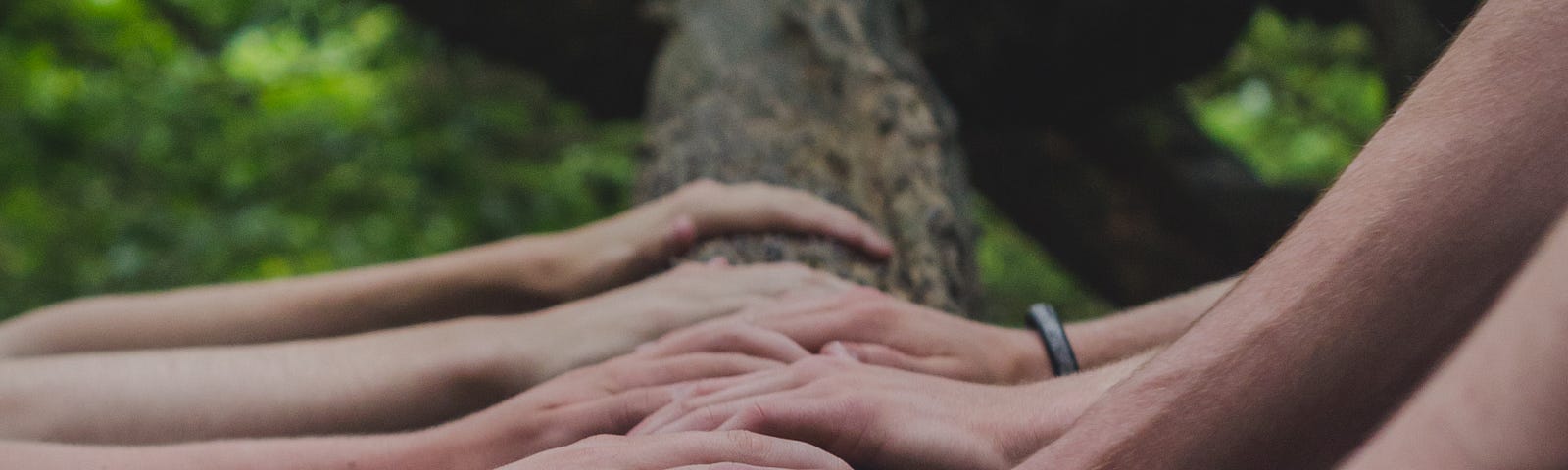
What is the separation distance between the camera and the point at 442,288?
2291 millimetres

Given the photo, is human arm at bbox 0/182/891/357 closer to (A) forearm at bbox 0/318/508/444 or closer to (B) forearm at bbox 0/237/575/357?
(B) forearm at bbox 0/237/575/357

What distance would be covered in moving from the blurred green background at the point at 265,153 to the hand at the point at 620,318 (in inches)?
71.0

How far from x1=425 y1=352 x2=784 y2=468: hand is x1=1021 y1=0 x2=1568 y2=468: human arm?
2.03ft

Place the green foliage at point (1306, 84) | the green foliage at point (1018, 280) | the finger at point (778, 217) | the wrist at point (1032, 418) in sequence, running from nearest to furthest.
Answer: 1. the wrist at point (1032, 418)
2. the finger at point (778, 217)
3. the green foliage at point (1018, 280)
4. the green foliage at point (1306, 84)

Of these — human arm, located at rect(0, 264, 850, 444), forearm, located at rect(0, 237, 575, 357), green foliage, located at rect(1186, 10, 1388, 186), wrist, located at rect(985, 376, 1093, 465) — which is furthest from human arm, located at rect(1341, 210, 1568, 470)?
green foliage, located at rect(1186, 10, 1388, 186)

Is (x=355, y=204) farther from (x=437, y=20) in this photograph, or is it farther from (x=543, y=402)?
(x=543, y=402)

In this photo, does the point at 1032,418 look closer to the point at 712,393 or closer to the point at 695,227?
the point at 712,393

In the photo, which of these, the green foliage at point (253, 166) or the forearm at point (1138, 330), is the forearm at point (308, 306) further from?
the green foliage at point (253, 166)

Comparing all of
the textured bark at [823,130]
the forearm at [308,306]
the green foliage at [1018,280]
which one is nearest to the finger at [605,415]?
the textured bark at [823,130]

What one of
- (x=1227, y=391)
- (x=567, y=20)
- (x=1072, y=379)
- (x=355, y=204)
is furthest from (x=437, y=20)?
(x=1227, y=391)

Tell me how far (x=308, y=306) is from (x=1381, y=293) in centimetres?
190

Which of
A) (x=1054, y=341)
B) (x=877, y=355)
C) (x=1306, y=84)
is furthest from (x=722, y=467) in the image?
(x=1306, y=84)

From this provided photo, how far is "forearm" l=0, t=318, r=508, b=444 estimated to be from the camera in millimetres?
1788

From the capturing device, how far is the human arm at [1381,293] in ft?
3.25
